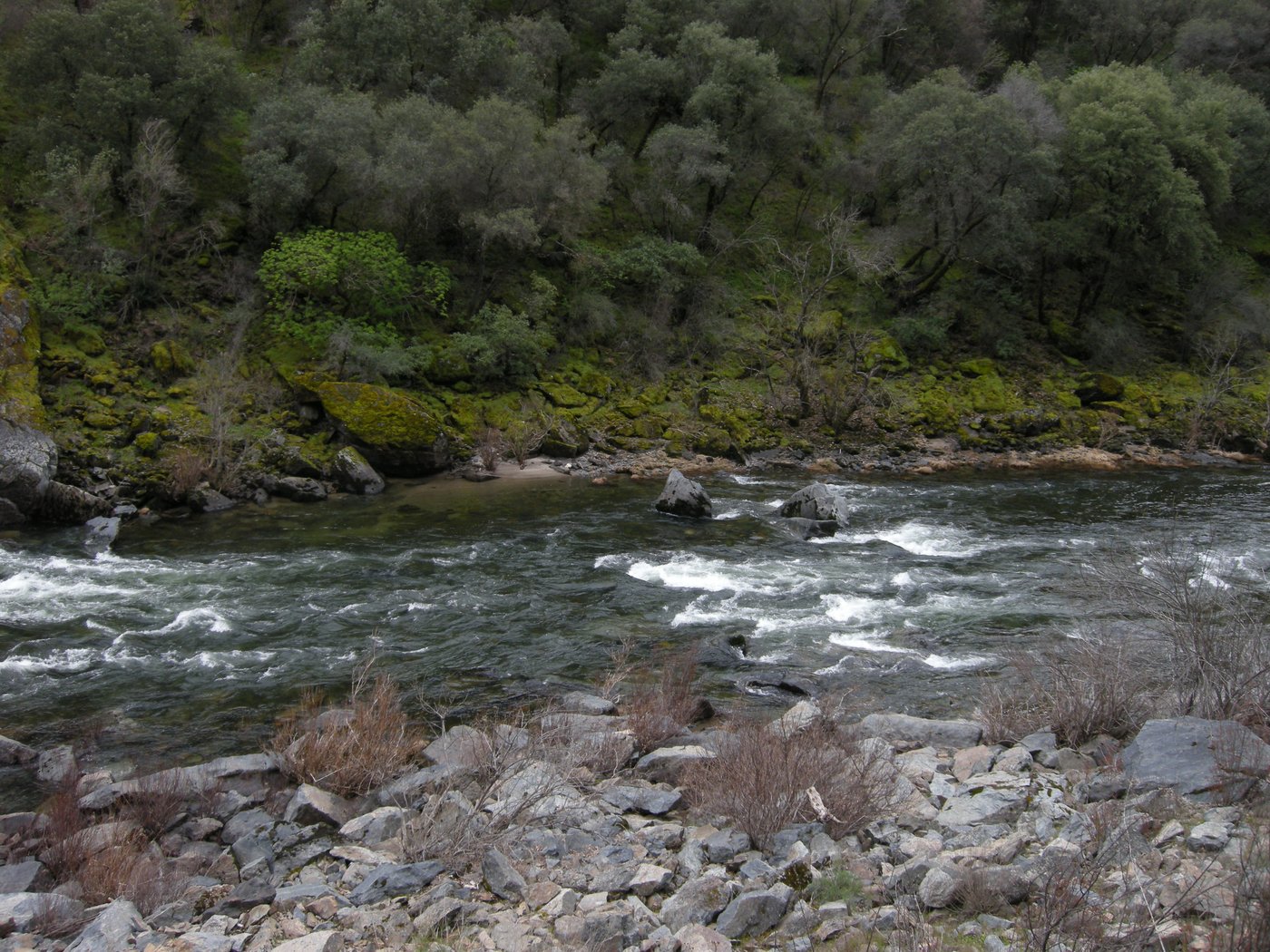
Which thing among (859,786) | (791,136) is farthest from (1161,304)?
(859,786)

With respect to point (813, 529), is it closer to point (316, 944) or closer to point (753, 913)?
point (753, 913)

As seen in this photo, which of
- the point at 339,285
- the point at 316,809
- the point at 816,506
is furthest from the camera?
the point at 339,285

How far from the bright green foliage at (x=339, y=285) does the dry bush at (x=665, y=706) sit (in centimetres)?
1631

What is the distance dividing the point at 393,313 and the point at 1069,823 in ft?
73.9

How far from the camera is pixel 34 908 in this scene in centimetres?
556

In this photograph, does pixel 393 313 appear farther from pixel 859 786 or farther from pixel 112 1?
pixel 859 786

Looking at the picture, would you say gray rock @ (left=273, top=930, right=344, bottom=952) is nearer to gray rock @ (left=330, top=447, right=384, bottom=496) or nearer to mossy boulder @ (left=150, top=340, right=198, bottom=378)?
gray rock @ (left=330, top=447, right=384, bottom=496)

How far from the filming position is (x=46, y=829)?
680 centimetres

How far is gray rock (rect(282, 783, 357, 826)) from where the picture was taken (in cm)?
704

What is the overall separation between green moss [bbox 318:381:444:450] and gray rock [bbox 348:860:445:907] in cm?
1633

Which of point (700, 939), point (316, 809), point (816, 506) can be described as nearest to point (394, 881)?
point (316, 809)

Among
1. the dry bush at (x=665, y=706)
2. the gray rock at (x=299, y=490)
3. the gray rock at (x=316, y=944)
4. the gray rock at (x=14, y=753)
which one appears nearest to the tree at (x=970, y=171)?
the gray rock at (x=299, y=490)

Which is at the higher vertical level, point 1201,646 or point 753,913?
point 1201,646

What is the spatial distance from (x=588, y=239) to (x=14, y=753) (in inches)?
1009
